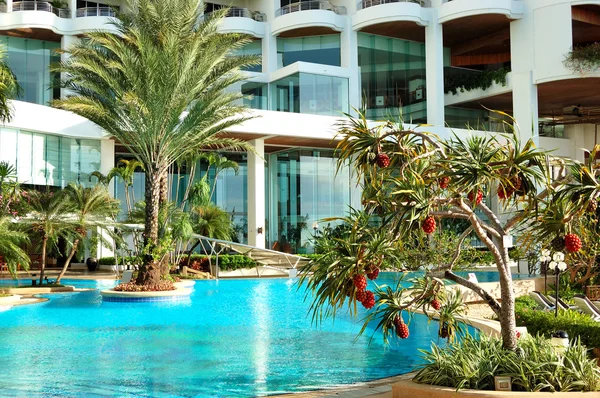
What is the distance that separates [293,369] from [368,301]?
4083 millimetres

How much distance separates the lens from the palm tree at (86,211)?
69.3 ft

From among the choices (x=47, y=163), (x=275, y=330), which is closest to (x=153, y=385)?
(x=275, y=330)

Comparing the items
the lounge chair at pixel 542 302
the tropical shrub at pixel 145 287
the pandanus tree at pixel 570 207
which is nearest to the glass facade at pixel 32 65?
the tropical shrub at pixel 145 287

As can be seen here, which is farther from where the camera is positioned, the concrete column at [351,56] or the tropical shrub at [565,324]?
the concrete column at [351,56]

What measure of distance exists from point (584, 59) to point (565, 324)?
23.5 meters

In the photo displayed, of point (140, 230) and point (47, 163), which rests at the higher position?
point (47, 163)

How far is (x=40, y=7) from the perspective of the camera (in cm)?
3128

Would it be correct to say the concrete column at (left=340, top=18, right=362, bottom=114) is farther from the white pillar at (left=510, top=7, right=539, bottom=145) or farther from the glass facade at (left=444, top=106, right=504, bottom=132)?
the white pillar at (left=510, top=7, right=539, bottom=145)

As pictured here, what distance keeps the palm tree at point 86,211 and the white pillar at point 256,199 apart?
346 inches

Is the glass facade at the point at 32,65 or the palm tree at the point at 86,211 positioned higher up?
the glass facade at the point at 32,65

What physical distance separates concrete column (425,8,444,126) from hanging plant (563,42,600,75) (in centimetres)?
602

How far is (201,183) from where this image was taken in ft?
92.0

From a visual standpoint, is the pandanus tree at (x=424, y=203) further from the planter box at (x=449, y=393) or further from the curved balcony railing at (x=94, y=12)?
the curved balcony railing at (x=94, y=12)

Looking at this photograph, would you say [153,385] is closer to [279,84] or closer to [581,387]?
[581,387]
